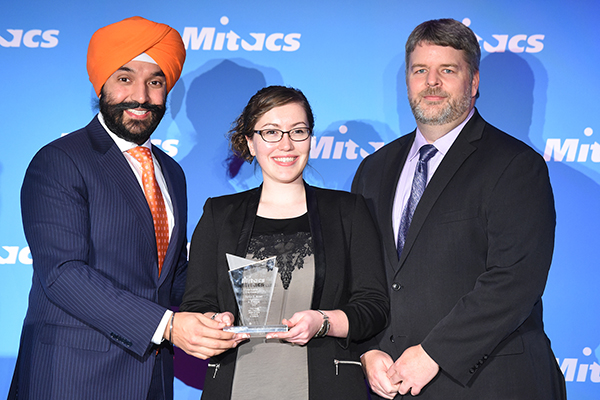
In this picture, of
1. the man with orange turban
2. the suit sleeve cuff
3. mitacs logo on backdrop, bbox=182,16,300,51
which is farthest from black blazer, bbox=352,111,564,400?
mitacs logo on backdrop, bbox=182,16,300,51

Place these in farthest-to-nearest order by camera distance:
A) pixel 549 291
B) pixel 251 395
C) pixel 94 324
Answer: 1. pixel 549 291
2. pixel 94 324
3. pixel 251 395

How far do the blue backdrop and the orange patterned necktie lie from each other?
34.2 inches

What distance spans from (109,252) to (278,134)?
0.84 meters

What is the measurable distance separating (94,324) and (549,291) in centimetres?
255

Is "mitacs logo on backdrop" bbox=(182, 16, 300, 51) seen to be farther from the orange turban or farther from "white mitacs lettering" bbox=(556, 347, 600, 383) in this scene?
"white mitacs lettering" bbox=(556, 347, 600, 383)

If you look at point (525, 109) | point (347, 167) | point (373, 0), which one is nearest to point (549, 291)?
point (525, 109)

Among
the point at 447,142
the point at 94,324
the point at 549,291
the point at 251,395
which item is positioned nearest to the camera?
the point at 251,395

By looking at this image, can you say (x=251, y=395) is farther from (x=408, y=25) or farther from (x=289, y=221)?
(x=408, y=25)

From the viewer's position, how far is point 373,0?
3.40 m

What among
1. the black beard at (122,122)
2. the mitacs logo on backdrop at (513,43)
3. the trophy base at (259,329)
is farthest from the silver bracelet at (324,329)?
the mitacs logo on backdrop at (513,43)

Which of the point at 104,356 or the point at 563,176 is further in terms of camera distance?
Answer: the point at 563,176

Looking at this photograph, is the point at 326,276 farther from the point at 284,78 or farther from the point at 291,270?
the point at 284,78

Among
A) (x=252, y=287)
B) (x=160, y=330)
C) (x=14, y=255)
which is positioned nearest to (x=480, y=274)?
(x=252, y=287)

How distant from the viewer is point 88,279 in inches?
83.8
